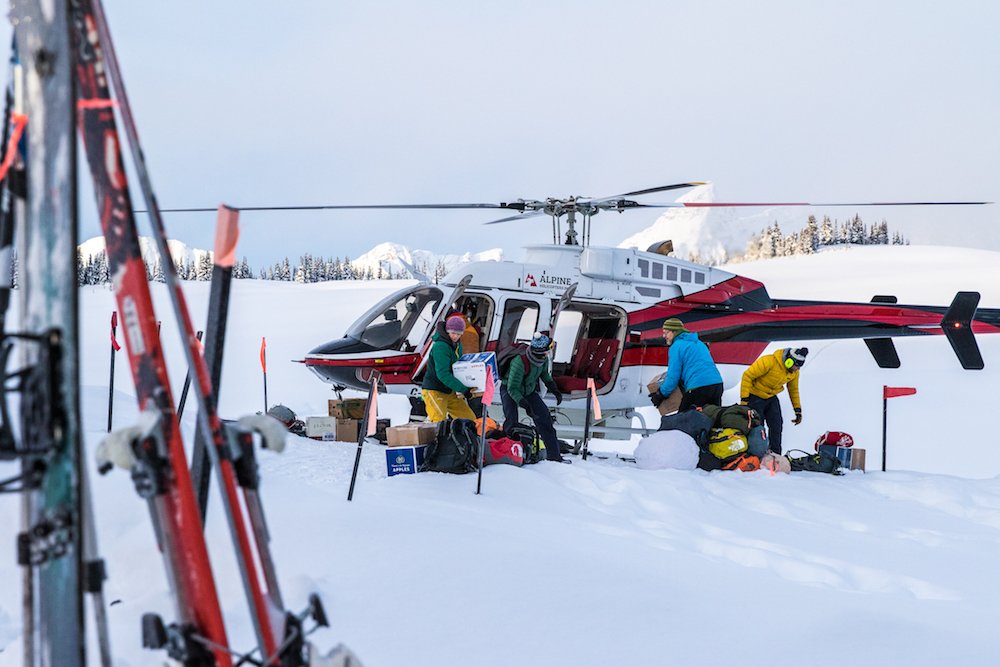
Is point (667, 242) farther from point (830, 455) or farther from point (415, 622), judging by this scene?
point (415, 622)

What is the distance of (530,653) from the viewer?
9.31ft

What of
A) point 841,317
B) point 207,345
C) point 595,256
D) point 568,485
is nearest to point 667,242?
point 595,256

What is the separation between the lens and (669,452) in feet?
24.6

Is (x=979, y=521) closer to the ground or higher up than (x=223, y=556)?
closer to the ground

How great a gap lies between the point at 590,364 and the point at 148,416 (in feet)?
28.8

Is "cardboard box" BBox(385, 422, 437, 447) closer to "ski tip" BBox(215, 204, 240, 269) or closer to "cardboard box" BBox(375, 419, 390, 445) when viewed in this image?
"cardboard box" BBox(375, 419, 390, 445)

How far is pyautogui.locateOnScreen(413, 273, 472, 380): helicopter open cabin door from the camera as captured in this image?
9.10 m

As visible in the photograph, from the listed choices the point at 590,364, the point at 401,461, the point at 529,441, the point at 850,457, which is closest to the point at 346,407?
the point at 529,441

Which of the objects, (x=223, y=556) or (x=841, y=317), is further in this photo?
(x=841, y=317)

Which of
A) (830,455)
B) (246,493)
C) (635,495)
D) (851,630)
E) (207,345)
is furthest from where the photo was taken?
(830,455)

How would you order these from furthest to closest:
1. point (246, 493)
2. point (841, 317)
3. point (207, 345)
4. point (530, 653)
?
point (841, 317)
point (530, 653)
point (207, 345)
point (246, 493)

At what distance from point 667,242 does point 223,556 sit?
849cm

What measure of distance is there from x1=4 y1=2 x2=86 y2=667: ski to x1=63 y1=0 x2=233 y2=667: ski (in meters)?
0.07

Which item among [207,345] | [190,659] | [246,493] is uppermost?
[207,345]
